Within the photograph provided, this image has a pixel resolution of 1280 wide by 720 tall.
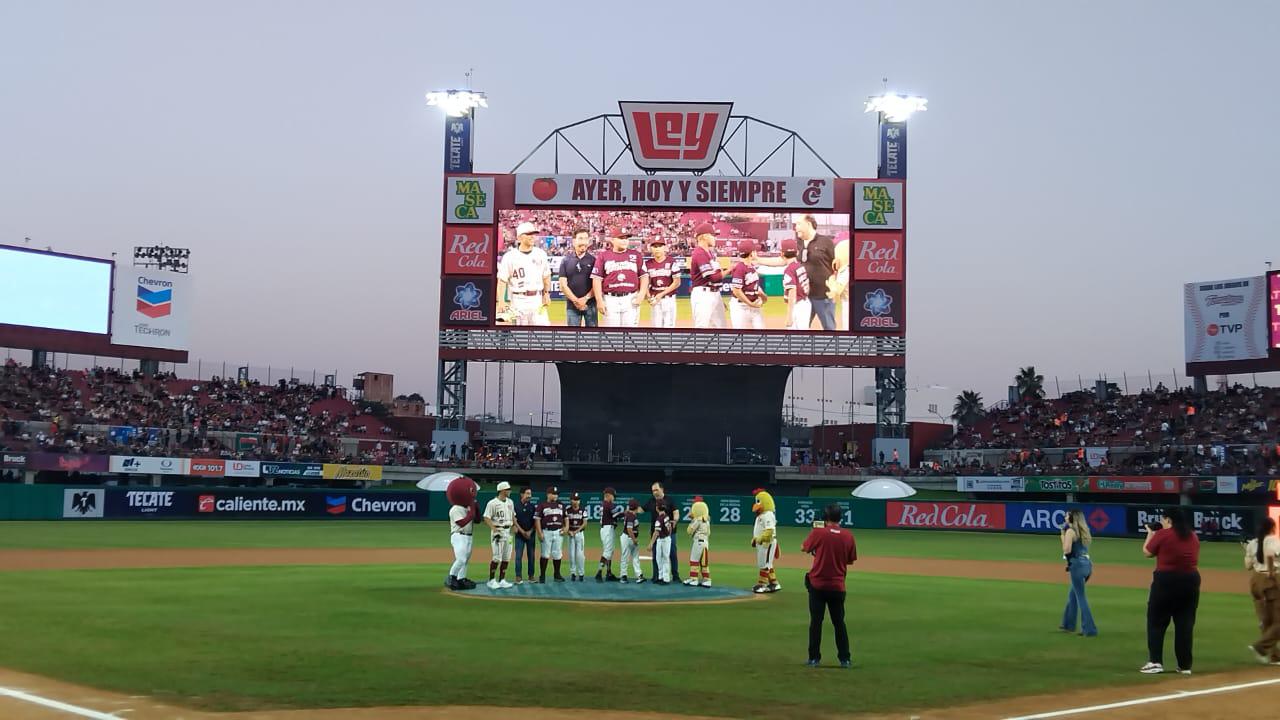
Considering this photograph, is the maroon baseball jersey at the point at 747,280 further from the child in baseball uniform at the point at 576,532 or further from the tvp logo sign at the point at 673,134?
the child in baseball uniform at the point at 576,532

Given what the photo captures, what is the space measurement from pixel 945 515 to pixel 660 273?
21099mm

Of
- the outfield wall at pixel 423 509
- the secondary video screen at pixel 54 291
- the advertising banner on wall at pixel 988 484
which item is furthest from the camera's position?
the secondary video screen at pixel 54 291

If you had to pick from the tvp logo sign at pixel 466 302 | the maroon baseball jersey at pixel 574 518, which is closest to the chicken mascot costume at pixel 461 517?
the maroon baseball jersey at pixel 574 518

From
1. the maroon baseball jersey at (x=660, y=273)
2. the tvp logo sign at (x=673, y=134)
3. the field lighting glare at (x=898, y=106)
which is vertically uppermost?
the field lighting glare at (x=898, y=106)

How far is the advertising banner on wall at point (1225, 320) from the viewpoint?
70.2 metres

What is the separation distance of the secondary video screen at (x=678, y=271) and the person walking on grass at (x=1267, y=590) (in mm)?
50315

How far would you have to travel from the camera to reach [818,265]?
6600cm

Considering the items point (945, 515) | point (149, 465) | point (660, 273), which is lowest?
point (945, 515)

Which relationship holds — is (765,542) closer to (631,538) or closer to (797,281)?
(631,538)

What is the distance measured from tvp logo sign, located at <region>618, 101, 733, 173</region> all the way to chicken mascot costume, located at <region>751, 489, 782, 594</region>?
46541 millimetres

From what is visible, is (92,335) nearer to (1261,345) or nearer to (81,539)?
(81,539)

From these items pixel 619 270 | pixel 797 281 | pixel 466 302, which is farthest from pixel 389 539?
pixel 797 281

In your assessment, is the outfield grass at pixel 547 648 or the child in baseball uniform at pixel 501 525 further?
the child in baseball uniform at pixel 501 525

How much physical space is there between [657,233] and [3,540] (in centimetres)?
3829
